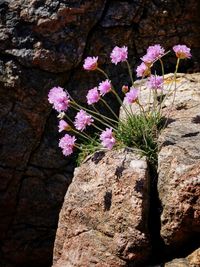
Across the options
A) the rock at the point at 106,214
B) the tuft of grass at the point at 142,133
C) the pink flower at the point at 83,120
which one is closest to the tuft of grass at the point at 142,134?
the tuft of grass at the point at 142,133

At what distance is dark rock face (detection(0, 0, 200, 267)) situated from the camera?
488cm

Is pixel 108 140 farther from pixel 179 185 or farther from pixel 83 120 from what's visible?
pixel 179 185

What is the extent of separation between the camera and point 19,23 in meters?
4.93

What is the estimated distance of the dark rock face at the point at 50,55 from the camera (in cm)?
488

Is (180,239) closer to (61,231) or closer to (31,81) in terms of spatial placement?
(61,231)

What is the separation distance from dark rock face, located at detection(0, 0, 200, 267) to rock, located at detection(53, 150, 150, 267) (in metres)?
1.34

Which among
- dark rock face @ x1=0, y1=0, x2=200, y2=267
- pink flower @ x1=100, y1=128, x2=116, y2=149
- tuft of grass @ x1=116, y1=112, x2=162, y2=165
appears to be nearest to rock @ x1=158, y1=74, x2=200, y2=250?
tuft of grass @ x1=116, y1=112, x2=162, y2=165

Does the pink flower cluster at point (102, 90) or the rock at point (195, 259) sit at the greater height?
the pink flower cluster at point (102, 90)

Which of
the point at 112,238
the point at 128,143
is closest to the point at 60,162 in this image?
the point at 128,143

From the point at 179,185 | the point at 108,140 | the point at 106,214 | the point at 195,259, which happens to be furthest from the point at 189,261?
the point at 108,140

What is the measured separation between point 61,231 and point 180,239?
37.5 inches

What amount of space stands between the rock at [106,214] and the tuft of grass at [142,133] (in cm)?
11

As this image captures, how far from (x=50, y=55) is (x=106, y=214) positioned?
1909 millimetres

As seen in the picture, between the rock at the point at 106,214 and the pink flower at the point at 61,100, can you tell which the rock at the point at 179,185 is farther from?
the pink flower at the point at 61,100
